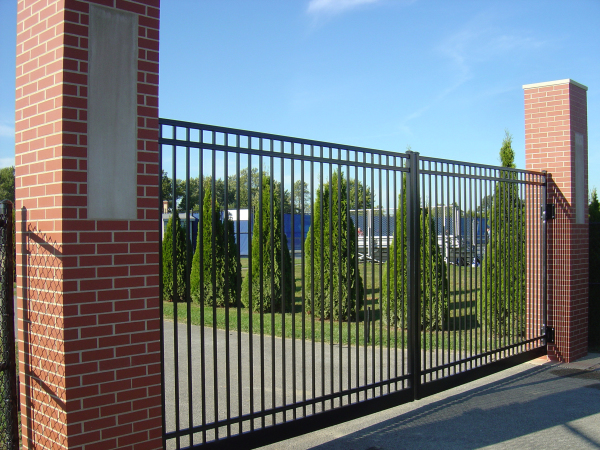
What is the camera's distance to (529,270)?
779cm

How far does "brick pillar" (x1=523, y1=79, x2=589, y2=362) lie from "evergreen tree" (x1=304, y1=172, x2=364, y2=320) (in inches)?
119

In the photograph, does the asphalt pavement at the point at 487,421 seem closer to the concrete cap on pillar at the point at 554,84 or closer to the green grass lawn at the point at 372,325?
the green grass lawn at the point at 372,325

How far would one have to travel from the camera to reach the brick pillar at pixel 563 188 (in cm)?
766

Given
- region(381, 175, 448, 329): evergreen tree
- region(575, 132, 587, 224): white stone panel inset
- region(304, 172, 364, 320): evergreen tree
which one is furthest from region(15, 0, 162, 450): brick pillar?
region(575, 132, 587, 224): white stone panel inset

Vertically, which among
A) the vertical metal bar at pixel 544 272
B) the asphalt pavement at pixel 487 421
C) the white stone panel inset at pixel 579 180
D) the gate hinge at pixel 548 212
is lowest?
the asphalt pavement at pixel 487 421

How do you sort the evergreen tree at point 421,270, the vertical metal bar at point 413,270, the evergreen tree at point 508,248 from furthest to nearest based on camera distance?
the evergreen tree at point 508,248
the vertical metal bar at point 413,270
the evergreen tree at point 421,270

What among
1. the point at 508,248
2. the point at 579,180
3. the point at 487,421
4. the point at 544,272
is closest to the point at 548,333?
the point at 544,272

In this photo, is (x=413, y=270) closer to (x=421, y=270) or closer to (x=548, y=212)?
(x=421, y=270)

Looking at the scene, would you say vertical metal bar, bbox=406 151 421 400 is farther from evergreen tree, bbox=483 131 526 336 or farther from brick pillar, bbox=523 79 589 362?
brick pillar, bbox=523 79 589 362

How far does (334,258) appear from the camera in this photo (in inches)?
336

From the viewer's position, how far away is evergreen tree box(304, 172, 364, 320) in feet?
15.0

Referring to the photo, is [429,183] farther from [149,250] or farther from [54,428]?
[54,428]

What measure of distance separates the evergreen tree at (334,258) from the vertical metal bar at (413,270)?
0.60 meters

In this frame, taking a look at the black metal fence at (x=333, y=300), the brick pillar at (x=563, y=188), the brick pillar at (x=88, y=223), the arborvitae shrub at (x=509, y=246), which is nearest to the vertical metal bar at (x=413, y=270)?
the black metal fence at (x=333, y=300)
